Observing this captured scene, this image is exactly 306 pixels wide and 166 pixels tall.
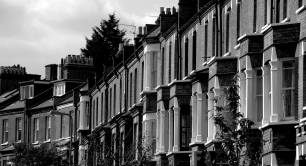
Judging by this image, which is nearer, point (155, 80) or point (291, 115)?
point (291, 115)

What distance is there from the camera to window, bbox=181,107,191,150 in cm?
6444

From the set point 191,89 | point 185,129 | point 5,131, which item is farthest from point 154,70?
point 5,131

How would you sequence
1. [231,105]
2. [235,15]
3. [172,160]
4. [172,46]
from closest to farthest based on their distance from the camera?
[231,105] → [235,15] → [172,160] → [172,46]

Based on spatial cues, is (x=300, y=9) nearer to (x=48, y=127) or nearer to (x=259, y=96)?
(x=259, y=96)

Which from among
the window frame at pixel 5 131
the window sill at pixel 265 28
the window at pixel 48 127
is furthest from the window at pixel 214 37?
the window frame at pixel 5 131

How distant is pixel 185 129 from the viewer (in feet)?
212

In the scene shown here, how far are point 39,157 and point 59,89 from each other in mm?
18821

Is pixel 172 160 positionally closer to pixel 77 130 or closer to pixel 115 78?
pixel 115 78

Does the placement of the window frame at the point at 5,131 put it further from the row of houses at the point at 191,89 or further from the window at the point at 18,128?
the row of houses at the point at 191,89

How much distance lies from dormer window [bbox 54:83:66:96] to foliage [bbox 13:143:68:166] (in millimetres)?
15180

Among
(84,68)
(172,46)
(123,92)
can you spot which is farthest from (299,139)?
(84,68)

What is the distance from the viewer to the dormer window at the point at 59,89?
4320 inches

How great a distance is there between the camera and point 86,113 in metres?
97.1

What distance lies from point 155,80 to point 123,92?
31.3 feet
